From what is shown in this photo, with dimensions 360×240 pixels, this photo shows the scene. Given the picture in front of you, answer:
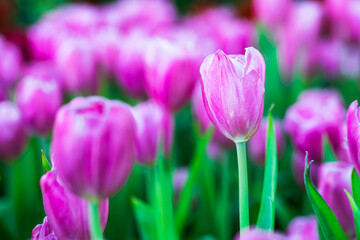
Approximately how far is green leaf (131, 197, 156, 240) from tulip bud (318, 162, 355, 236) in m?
0.21

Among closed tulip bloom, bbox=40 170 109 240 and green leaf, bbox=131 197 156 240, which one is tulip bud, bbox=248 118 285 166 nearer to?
green leaf, bbox=131 197 156 240

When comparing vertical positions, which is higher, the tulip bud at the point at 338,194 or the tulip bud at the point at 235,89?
the tulip bud at the point at 235,89

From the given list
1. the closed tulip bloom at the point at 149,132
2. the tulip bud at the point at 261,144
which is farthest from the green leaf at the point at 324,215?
the tulip bud at the point at 261,144

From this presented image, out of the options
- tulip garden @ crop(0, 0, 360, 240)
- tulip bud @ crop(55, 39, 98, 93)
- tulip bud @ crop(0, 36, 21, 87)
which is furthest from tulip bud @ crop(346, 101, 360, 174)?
tulip bud @ crop(0, 36, 21, 87)

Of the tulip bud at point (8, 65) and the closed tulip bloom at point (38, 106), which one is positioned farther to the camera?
the tulip bud at point (8, 65)

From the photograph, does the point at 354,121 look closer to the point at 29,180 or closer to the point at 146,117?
the point at 146,117

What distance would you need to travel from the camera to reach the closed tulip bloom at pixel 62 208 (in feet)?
1.24

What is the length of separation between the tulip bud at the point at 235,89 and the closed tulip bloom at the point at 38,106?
16.0 inches

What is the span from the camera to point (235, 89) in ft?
1.27

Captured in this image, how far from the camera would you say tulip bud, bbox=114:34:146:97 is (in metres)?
0.85

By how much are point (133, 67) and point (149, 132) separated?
0.23m

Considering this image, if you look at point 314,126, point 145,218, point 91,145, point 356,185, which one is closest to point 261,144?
point 314,126

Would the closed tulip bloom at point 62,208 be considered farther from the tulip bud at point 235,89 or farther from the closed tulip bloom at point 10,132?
the closed tulip bloom at point 10,132

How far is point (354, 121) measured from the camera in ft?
1.26
